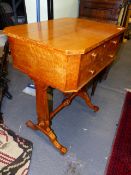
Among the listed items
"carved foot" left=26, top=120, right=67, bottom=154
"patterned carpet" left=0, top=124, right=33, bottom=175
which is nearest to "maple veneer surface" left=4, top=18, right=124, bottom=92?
"carved foot" left=26, top=120, right=67, bottom=154

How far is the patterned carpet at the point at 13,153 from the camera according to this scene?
4.03 ft

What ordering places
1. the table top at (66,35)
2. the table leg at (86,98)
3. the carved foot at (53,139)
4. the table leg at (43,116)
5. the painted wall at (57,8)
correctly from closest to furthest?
the table top at (66,35) < the table leg at (43,116) < the carved foot at (53,139) < the table leg at (86,98) < the painted wall at (57,8)

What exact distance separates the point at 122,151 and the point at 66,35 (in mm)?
1027

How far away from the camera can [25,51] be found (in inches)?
39.5

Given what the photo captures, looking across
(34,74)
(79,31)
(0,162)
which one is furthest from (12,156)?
(79,31)

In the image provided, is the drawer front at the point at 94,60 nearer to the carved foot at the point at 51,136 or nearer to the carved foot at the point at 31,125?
the carved foot at the point at 51,136

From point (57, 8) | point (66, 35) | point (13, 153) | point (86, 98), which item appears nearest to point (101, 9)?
point (57, 8)

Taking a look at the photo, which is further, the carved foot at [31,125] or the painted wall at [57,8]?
the painted wall at [57,8]

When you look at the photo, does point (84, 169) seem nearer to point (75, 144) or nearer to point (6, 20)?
point (75, 144)

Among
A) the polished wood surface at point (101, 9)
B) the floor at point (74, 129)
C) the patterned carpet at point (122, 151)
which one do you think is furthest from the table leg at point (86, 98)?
the polished wood surface at point (101, 9)

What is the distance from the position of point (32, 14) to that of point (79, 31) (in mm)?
1214

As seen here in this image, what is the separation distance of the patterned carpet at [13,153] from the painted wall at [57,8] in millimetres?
1342

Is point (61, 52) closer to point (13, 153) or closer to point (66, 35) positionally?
point (66, 35)

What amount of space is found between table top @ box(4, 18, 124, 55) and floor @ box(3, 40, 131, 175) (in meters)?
0.88
